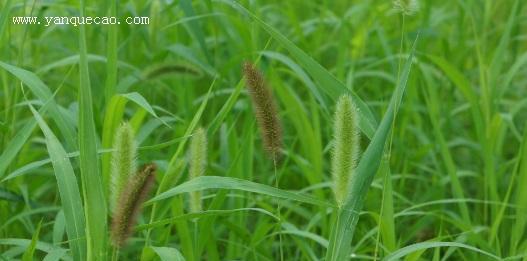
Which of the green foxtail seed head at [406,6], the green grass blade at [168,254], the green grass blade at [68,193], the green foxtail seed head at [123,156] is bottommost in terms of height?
the green grass blade at [168,254]

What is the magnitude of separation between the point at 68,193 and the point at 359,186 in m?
0.60

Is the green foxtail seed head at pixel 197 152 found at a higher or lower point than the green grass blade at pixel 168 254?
higher

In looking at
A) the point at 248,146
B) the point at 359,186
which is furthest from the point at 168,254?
the point at 248,146

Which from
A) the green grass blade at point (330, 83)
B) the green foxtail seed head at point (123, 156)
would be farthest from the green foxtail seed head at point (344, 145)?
the green foxtail seed head at point (123, 156)

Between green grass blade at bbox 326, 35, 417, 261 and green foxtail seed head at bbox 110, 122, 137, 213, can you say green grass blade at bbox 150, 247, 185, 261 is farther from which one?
green grass blade at bbox 326, 35, 417, 261

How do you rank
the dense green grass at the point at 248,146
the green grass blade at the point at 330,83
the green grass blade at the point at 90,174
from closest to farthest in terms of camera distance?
the green grass blade at the point at 90,174, the dense green grass at the point at 248,146, the green grass blade at the point at 330,83

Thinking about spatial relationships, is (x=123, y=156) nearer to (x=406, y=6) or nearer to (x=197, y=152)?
(x=197, y=152)

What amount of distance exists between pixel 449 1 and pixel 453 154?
1515 mm

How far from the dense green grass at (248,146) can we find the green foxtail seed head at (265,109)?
0.05 metres

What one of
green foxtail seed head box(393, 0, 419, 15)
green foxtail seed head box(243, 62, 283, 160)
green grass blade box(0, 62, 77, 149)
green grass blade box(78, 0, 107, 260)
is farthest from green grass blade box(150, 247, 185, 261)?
green foxtail seed head box(393, 0, 419, 15)

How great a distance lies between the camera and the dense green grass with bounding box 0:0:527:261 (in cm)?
176

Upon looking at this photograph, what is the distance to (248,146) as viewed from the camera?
8.32 ft

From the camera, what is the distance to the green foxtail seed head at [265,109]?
1.68m

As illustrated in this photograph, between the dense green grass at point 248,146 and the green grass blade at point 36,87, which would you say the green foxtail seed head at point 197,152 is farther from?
the green grass blade at point 36,87
